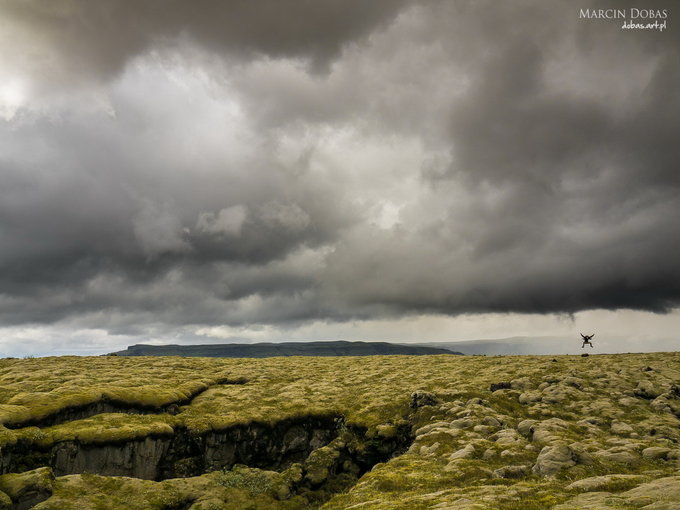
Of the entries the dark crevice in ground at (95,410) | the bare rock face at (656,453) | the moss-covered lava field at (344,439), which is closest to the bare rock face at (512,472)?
the moss-covered lava field at (344,439)

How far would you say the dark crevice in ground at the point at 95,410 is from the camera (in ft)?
152

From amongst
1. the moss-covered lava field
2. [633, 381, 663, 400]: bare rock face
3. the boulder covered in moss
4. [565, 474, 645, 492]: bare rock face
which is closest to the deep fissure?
the moss-covered lava field

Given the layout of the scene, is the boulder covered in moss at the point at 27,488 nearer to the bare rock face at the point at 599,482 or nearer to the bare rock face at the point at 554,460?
the bare rock face at the point at 599,482

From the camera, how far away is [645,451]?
36.4 m

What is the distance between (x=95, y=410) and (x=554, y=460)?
185ft

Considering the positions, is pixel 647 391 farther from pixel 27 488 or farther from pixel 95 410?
pixel 95 410

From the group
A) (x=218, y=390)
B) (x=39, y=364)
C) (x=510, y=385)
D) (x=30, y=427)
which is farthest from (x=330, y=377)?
(x=39, y=364)

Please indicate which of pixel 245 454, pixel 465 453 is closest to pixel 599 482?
pixel 465 453

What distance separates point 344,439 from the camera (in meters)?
52.4

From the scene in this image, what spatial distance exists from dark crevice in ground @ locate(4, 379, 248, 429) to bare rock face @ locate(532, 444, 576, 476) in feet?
161

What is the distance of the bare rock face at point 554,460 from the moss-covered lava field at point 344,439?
16 centimetres

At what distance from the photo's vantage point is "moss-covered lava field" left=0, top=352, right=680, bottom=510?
32.2 meters

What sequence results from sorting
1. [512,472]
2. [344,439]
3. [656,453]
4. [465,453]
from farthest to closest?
[344,439] → [465,453] → [656,453] → [512,472]

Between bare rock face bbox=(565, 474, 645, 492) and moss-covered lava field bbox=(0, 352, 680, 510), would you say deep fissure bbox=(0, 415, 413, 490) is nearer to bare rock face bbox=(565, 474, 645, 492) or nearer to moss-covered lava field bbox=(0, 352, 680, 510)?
moss-covered lava field bbox=(0, 352, 680, 510)
